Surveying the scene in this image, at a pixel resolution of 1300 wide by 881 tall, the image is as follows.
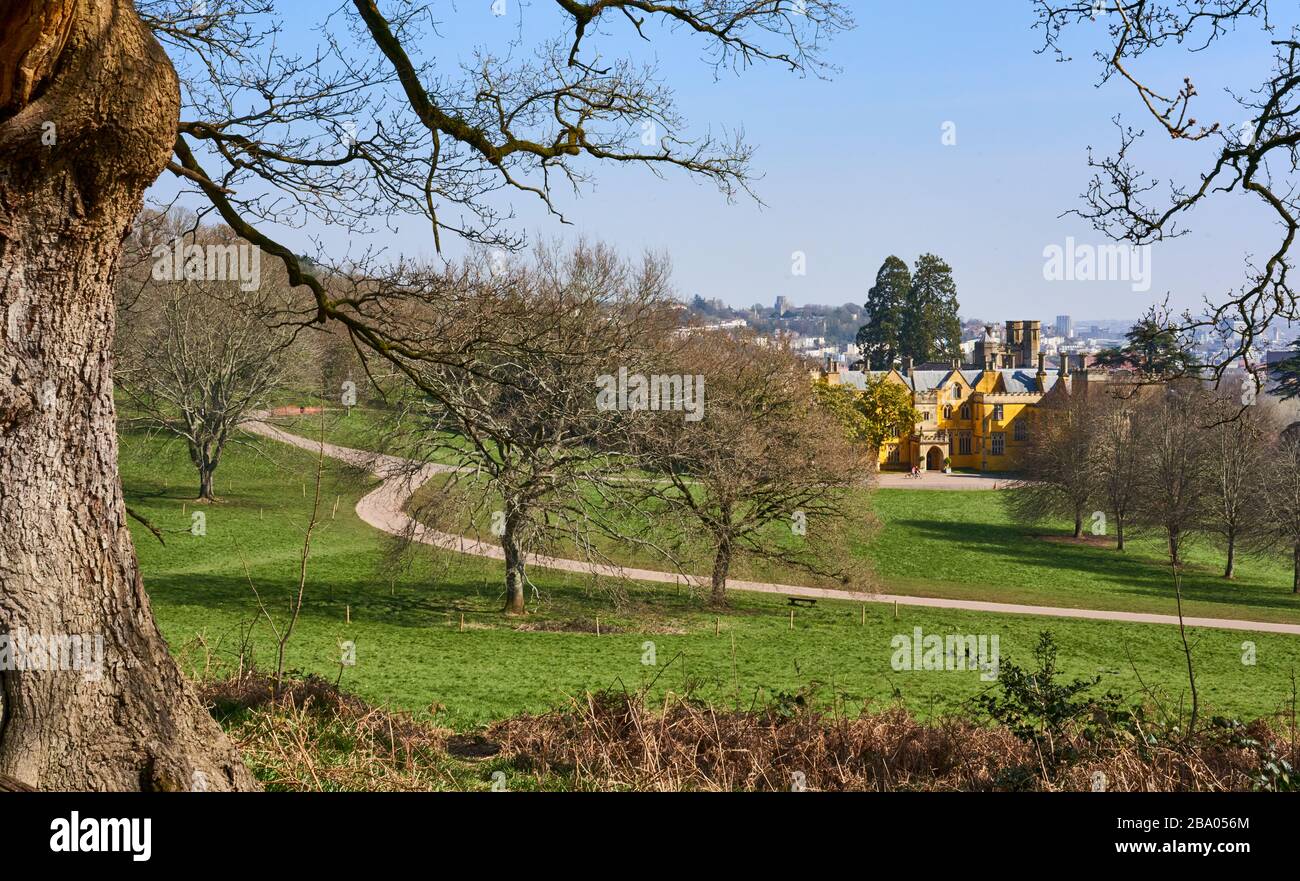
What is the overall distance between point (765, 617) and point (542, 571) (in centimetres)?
756

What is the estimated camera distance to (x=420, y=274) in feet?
32.0

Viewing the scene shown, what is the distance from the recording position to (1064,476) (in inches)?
2047

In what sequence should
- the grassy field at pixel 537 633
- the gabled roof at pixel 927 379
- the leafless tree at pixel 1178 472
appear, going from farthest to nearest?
the gabled roof at pixel 927 379 < the leafless tree at pixel 1178 472 < the grassy field at pixel 537 633

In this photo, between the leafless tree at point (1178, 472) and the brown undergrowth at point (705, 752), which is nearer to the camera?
the brown undergrowth at point (705, 752)

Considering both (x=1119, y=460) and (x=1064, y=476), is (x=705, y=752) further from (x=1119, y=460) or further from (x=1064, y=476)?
(x=1064, y=476)

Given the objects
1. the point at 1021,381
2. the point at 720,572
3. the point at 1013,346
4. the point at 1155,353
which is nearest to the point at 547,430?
the point at 720,572

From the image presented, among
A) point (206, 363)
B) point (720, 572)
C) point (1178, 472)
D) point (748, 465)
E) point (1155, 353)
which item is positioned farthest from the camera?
point (1178, 472)

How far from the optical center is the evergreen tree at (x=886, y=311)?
302 ft

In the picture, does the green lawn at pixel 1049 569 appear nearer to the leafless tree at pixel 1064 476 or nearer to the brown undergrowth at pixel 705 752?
the leafless tree at pixel 1064 476

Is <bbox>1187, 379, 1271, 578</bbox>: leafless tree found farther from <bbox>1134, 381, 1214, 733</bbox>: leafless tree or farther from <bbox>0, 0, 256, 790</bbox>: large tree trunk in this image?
<bbox>0, 0, 256, 790</bbox>: large tree trunk

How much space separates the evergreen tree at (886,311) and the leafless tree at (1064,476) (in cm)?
3490

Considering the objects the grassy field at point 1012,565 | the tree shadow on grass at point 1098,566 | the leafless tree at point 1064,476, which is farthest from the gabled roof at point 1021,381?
the tree shadow on grass at point 1098,566

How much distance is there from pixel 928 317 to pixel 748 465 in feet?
221
